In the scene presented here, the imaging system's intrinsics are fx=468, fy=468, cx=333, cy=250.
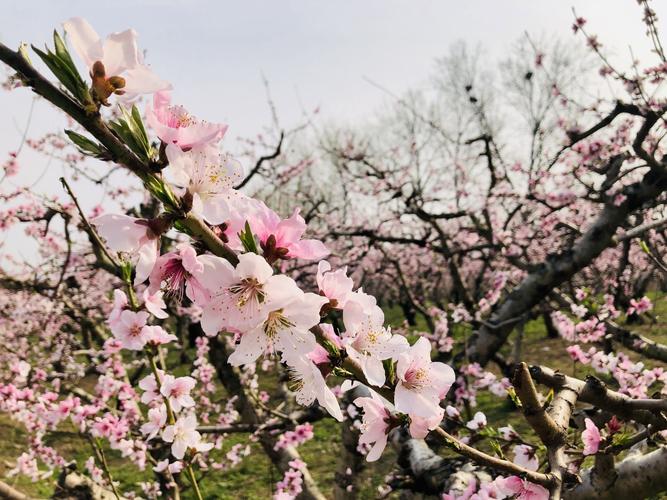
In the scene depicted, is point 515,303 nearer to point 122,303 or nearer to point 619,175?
point 619,175

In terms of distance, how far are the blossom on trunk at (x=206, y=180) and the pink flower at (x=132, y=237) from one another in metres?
0.10

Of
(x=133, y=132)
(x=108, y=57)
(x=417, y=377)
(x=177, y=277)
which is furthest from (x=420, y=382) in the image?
(x=108, y=57)

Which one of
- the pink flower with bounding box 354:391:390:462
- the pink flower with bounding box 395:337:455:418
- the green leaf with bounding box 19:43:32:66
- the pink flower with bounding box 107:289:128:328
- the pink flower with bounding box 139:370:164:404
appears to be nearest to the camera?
the green leaf with bounding box 19:43:32:66

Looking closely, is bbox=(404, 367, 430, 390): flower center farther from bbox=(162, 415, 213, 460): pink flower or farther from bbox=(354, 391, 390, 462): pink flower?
bbox=(162, 415, 213, 460): pink flower

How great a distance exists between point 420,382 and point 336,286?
301 millimetres

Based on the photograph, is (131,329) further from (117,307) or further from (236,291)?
(236,291)

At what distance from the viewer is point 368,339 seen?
998mm

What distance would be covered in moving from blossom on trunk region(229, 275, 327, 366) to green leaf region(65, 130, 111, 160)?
0.36 m

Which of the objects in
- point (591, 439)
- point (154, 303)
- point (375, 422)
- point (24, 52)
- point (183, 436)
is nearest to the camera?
point (24, 52)

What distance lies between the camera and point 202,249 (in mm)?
909

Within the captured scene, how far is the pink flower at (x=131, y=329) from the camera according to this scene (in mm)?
1905

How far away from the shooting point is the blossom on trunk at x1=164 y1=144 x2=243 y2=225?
0.83 meters

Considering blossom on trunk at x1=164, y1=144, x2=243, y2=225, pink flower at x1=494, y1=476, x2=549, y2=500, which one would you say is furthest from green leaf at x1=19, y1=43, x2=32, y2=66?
pink flower at x1=494, y1=476, x2=549, y2=500

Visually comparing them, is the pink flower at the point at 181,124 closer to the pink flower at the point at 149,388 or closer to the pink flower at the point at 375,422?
the pink flower at the point at 375,422
